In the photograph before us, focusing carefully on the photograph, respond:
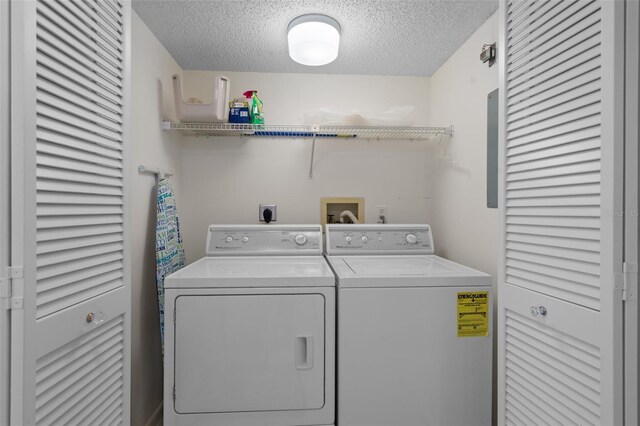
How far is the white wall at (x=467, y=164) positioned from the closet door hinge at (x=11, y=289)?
195cm

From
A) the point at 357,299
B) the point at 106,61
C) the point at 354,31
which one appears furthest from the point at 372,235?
the point at 106,61

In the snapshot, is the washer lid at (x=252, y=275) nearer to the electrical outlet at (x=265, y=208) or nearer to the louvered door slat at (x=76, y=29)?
the electrical outlet at (x=265, y=208)

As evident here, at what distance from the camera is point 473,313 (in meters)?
1.60

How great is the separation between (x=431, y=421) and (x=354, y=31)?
2.11 m

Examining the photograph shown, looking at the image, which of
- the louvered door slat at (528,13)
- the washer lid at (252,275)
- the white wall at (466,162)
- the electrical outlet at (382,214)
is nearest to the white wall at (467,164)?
the white wall at (466,162)

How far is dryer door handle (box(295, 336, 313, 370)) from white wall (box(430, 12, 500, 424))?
3.22ft

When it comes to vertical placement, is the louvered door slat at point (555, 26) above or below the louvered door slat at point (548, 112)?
above

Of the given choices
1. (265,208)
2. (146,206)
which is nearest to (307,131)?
(265,208)

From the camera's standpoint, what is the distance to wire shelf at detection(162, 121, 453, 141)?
2234 millimetres

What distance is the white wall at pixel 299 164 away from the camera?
2572mm

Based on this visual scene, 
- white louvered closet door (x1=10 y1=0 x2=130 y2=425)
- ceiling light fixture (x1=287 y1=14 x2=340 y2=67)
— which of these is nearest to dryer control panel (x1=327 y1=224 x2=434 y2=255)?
ceiling light fixture (x1=287 y1=14 x2=340 y2=67)

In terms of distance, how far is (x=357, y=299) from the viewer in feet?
5.12

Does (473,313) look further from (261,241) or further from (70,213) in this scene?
(70,213)

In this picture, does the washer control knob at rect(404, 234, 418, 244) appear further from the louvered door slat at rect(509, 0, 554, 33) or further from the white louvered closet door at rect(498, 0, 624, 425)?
the louvered door slat at rect(509, 0, 554, 33)
